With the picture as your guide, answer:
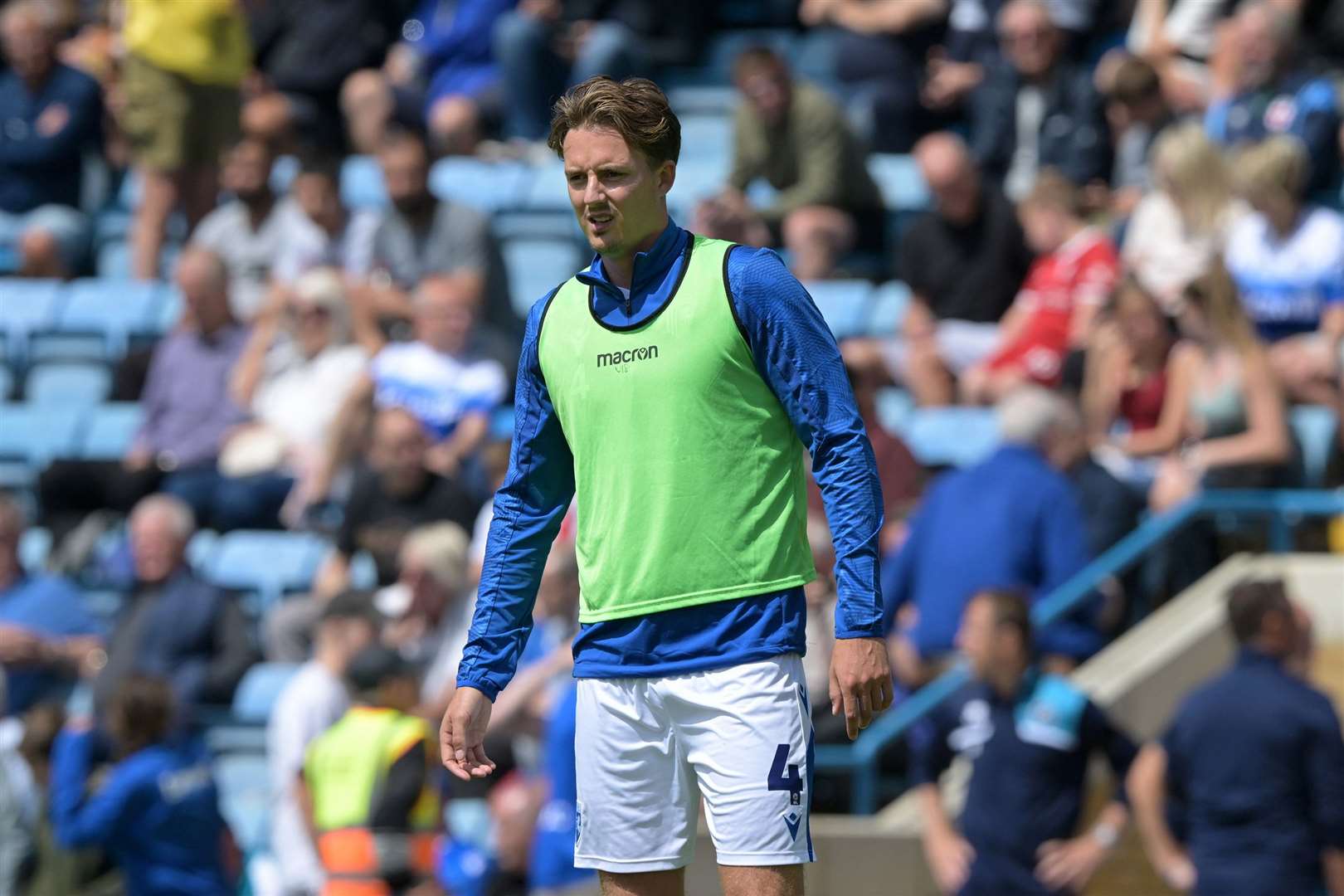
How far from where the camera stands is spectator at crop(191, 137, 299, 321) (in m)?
12.2

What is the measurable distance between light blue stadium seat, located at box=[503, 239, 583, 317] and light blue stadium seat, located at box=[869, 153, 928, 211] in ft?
5.10

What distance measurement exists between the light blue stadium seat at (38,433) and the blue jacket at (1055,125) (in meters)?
4.71

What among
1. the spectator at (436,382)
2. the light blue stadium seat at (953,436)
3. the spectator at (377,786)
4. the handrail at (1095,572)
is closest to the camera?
the spectator at (377,786)

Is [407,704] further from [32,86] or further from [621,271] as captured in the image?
[32,86]

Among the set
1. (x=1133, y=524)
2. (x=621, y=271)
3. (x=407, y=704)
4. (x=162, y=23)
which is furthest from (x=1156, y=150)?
(x=621, y=271)

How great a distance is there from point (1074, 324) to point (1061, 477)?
4.63 feet

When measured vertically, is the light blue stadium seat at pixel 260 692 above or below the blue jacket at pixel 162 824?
above

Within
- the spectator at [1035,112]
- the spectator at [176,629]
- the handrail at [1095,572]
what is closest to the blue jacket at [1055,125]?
the spectator at [1035,112]

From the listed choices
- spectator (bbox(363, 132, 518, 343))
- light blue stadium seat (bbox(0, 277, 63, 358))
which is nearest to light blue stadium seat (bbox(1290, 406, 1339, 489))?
spectator (bbox(363, 132, 518, 343))

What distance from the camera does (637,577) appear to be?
169 inches

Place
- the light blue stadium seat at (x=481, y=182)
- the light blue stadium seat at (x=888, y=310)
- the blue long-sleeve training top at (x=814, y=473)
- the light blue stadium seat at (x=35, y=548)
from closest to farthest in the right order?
the blue long-sleeve training top at (x=814, y=473), the light blue stadium seat at (x=888, y=310), the light blue stadium seat at (x=35, y=548), the light blue stadium seat at (x=481, y=182)

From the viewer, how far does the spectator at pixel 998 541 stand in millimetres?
8492

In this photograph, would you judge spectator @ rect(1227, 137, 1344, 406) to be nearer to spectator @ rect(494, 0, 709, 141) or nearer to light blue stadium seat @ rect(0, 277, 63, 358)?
spectator @ rect(494, 0, 709, 141)

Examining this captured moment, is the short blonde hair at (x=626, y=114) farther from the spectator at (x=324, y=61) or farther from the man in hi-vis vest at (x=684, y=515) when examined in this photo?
the spectator at (x=324, y=61)
